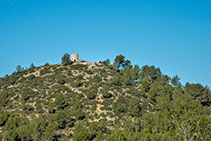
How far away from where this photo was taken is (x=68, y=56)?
112m

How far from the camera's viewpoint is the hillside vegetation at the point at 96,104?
58625mm

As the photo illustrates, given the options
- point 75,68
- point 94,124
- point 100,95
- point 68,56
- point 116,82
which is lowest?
point 94,124

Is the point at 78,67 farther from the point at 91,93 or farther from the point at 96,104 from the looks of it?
the point at 96,104

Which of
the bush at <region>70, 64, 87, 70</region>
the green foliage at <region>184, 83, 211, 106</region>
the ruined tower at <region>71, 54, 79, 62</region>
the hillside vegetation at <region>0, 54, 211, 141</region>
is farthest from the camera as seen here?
the ruined tower at <region>71, 54, 79, 62</region>

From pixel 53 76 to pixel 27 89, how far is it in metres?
12.6

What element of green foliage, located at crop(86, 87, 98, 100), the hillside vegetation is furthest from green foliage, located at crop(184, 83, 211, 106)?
green foliage, located at crop(86, 87, 98, 100)

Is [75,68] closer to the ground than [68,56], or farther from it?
closer to the ground

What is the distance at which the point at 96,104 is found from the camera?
7988 cm

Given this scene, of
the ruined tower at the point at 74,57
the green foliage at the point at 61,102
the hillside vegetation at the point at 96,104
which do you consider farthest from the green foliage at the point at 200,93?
the ruined tower at the point at 74,57

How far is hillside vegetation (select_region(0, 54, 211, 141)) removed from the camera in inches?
2308

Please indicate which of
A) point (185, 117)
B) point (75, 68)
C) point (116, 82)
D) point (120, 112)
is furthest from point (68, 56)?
point (185, 117)

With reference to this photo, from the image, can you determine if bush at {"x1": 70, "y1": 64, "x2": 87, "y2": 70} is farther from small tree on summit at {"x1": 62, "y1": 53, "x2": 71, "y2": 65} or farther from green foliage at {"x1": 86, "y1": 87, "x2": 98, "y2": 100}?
green foliage at {"x1": 86, "y1": 87, "x2": 98, "y2": 100}

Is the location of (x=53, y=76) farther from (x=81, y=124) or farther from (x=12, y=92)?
(x=81, y=124)

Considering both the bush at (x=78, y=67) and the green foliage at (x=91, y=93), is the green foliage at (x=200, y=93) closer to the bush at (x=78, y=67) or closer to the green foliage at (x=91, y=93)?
the green foliage at (x=91, y=93)
